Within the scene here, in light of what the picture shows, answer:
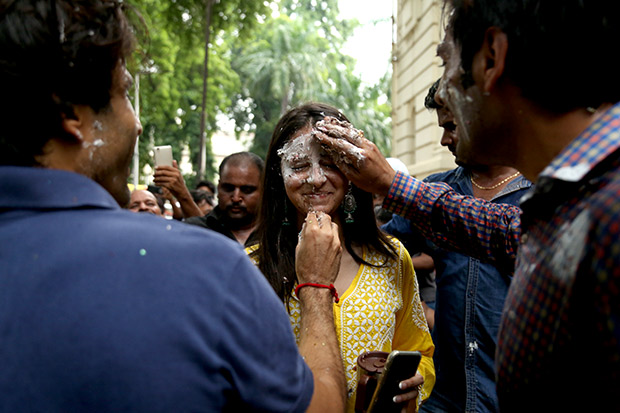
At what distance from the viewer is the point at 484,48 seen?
113 centimetres

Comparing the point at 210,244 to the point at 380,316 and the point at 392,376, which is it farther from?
the point at 380,316

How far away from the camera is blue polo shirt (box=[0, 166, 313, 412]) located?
2.89 ft

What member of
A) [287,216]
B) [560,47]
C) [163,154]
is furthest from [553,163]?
[163,154]

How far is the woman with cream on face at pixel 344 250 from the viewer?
78.2 inches

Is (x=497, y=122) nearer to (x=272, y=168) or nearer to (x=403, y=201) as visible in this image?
(x=403, y=201)

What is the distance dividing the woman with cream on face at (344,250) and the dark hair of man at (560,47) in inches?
41.9

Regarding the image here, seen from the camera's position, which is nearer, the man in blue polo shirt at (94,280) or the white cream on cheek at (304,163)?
the man in blue polo shirt at (94,280)

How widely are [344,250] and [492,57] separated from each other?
132 centimetres

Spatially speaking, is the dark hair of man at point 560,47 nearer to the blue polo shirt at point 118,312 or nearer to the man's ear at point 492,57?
the man's ear at point 492,57

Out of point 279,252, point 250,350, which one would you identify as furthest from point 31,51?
point 279,252

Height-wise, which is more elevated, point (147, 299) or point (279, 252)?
point (147, 299)

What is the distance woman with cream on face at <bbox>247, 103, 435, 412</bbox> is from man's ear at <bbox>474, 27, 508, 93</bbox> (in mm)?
961

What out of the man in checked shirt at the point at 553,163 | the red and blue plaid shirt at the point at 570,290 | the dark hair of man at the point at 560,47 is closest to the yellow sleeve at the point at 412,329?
the man in checked shirt at the point at 553,163

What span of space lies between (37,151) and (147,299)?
15.7 inches
